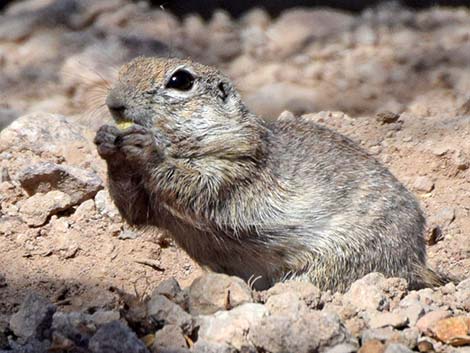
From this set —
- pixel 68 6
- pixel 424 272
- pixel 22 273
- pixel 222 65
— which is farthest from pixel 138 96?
pixel 68 6

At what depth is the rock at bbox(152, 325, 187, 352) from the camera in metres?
3.29

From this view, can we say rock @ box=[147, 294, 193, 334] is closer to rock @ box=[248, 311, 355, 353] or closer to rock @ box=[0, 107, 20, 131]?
rock @ box=[248, 311, 355, 353]

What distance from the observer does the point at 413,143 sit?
18.4 feet

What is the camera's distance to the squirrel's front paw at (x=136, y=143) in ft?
13.1

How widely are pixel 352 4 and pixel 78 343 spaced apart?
18.2ft

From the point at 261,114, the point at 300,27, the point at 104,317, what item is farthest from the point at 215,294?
the point at 300,27

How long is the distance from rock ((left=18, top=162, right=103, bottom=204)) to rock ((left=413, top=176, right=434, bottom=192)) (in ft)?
5.04

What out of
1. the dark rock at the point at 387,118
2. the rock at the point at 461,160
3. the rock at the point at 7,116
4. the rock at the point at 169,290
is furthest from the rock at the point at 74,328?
the rock at the point at 7,116

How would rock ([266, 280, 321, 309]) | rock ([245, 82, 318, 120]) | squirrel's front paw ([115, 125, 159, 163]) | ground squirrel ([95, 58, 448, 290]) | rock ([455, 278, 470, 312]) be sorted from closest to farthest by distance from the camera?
1. rock ([266, 280, 321, 309])
2. rock ([455, 278, 470, 312])
3. squirrel's front paw ([115, 125, 159, 163])
4. ground squirrel ([95, 58, 448, 290])
5. rock ([245, 82, 318, 120])

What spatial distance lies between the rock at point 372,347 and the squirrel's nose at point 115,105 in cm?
128

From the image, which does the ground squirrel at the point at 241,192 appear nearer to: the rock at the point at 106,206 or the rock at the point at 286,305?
the rock at the point at 106,206

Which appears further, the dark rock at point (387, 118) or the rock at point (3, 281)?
the dark rock at point (387, 118)

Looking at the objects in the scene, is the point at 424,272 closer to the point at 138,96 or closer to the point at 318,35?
the point at 138,96

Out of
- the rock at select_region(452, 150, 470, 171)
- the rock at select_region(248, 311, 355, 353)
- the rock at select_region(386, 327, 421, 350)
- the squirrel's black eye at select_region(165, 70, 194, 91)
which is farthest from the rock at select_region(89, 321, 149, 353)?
the rock at select_region(452, 150, 470, 171)
